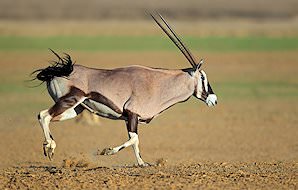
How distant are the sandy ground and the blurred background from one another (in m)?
0.03

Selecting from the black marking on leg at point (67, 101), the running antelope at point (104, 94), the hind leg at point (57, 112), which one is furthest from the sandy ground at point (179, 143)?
the black marking on leg at point (67, 101)

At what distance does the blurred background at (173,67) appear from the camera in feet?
51.7

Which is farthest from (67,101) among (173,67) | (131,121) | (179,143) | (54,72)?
(173,67)

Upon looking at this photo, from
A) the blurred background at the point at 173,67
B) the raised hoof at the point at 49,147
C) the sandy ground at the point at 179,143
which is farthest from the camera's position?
the blurred background at the point at 173,67

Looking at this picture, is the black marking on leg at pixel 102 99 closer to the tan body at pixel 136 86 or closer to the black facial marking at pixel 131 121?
the tan body at pixel 136 86

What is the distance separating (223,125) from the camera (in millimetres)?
18812

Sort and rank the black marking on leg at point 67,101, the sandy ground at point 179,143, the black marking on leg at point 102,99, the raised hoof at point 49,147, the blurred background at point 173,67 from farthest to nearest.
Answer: the blurred background at point 173,67, the black marking on leg at point 102,99, the black marking on leg at point 67,101, the raised hoof at point 49,147, the sandy ground at point 179,143

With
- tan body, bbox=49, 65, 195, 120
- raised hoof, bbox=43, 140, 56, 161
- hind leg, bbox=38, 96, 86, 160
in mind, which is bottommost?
raised hoof, bbox=43, 140, 56, 161

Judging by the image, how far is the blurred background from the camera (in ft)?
51.7

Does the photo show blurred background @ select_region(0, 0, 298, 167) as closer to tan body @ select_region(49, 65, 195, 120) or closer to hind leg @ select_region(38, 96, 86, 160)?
tan body @ select_region(49, 65, 195, 120)

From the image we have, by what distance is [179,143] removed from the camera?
16.3 meters

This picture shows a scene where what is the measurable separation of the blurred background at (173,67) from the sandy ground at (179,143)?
0.09 feet

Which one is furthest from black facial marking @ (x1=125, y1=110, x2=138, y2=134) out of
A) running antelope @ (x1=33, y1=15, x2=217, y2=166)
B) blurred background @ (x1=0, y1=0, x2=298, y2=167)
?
blurred background @ (x1=0, y1=0, x2=298, y2=167)

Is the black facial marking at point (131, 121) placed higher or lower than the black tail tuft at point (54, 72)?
lower
